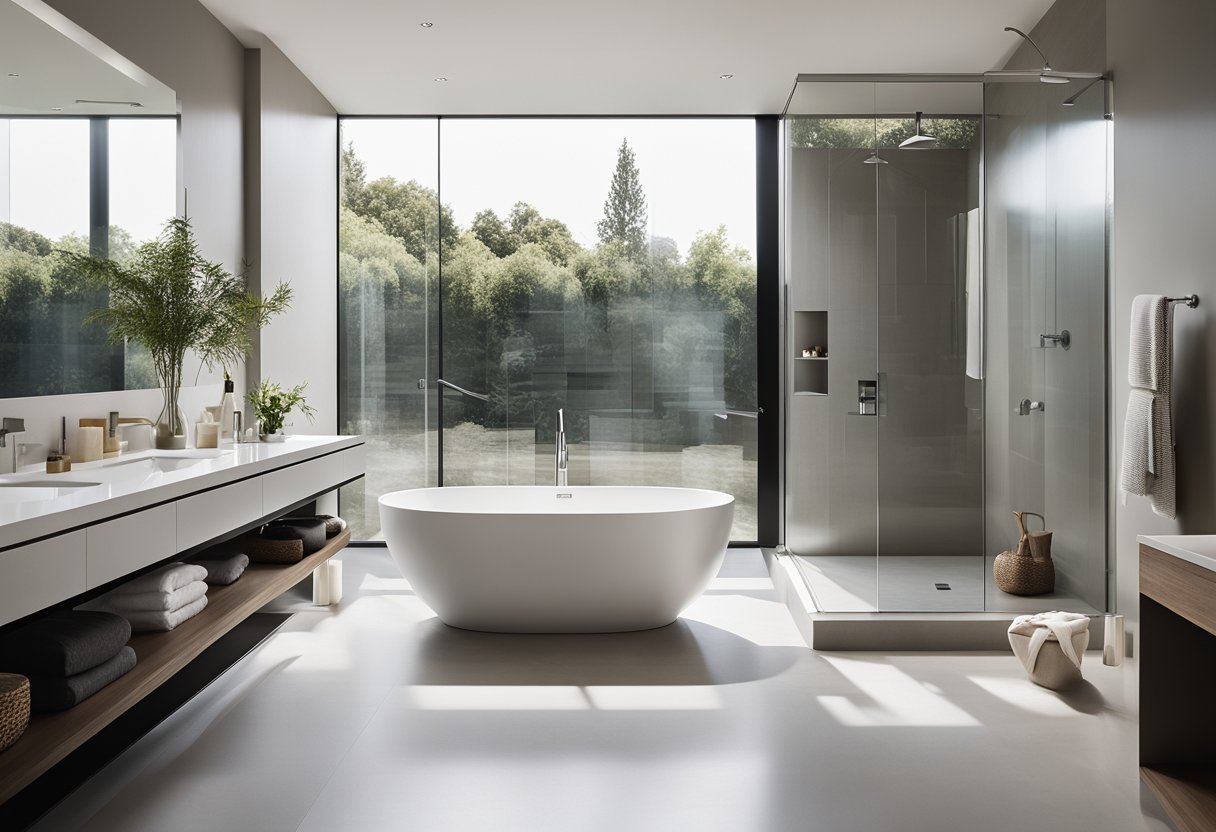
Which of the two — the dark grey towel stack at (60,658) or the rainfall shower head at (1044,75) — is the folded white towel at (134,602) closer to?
the dark grey towel stack at (60,658)

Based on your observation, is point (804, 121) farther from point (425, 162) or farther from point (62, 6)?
point (62, 6)

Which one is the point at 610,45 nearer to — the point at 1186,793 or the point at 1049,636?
the point at 1049,636

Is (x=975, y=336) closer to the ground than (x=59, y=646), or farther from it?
farther from it

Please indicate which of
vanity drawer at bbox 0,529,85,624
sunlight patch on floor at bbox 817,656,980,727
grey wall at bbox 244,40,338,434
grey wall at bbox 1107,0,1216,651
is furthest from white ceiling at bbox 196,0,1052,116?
vanity drawer at bbox 0,529,85,624

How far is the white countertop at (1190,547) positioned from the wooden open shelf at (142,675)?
250 cm

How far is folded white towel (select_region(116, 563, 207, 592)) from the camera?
→ 8.87 feet

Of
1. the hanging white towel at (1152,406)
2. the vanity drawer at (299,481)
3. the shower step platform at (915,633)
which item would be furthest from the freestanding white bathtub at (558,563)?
the hanging white towel at (1152,406)

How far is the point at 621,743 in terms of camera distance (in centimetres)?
288

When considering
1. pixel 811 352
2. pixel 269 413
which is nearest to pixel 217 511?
pixel 269 413

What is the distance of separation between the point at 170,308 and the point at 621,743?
2.26 meters

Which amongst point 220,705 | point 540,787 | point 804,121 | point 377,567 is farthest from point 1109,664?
point 377,567

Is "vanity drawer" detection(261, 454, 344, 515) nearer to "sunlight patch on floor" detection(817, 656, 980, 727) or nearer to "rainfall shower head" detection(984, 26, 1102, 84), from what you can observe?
"sunlight patch on floor" detection(817, 656, 980, 727)

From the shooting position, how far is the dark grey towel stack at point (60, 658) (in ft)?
7.01

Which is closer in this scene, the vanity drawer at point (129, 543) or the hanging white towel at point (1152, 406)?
the vanity drawer at point (129, 543)
